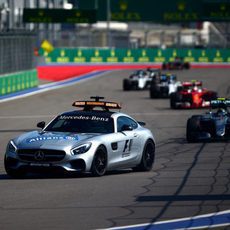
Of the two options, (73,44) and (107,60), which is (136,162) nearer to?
(107,60)

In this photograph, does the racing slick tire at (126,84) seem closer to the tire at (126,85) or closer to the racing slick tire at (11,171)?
the tire at (126,85)

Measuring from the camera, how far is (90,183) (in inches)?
583

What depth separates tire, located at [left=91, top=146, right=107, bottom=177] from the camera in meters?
15.5

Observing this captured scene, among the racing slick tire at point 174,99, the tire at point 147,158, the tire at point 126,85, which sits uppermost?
the tire at point 147,158

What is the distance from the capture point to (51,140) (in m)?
15.5

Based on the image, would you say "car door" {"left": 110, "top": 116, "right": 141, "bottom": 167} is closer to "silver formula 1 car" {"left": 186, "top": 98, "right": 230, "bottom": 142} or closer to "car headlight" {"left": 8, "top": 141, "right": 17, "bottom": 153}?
"car headlight" {"left": 8, "top": 141, "right": 17, "bottom": 153}

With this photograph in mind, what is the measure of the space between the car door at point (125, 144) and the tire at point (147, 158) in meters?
0.23

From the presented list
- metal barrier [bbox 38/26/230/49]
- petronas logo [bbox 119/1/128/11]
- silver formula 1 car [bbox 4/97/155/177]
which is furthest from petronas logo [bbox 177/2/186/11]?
silver formula 1 car [bbox 4/97/155/177]

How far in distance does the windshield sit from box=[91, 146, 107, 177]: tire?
27.3 inches

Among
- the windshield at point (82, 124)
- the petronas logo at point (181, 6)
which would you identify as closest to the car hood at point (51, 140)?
the windshield at point (82, 124)

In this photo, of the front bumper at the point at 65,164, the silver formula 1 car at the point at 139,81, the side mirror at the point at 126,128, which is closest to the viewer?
the front bumper at the point at 65,164

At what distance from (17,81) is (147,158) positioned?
31.4 metres

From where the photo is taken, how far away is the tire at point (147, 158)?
17078mm

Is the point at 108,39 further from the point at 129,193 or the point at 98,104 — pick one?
the point at 129,193
